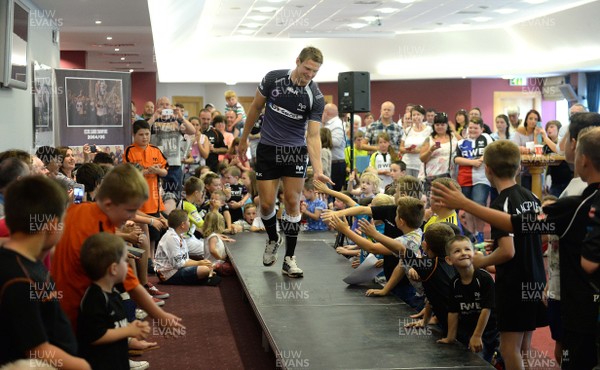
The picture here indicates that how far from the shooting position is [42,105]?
9422 mm

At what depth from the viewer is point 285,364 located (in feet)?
12.4

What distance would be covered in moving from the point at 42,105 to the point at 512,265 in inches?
287

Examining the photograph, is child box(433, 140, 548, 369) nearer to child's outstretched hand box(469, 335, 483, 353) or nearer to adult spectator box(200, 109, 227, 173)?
child's outstretched hand box(469, 335, 483, 353)

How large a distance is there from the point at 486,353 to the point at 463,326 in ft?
1.01

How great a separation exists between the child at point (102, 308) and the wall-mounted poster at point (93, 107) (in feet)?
24.0

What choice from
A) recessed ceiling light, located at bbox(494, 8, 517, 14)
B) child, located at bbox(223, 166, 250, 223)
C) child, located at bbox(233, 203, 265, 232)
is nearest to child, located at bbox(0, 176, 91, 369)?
child, located at bbox(233, 203, 265, 232)

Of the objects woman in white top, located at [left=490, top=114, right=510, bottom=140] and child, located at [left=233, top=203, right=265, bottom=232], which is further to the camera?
woman in white top, located at [left=490, top=114, right=510, bottom=140]

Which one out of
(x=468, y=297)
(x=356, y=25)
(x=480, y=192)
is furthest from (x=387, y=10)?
(x=468, y=297)

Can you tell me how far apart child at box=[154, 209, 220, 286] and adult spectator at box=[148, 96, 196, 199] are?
1.91 m

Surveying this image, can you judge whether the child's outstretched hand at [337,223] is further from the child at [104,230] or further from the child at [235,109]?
the child at [235,109]

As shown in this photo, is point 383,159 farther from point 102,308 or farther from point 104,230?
point 102,308

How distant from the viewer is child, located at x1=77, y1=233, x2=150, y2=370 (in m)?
2.94

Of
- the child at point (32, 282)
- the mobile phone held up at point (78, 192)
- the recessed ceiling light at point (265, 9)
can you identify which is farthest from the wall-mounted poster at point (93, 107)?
the child at point (32, 282)

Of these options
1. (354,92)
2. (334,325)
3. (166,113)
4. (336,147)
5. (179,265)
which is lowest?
(179,265)
